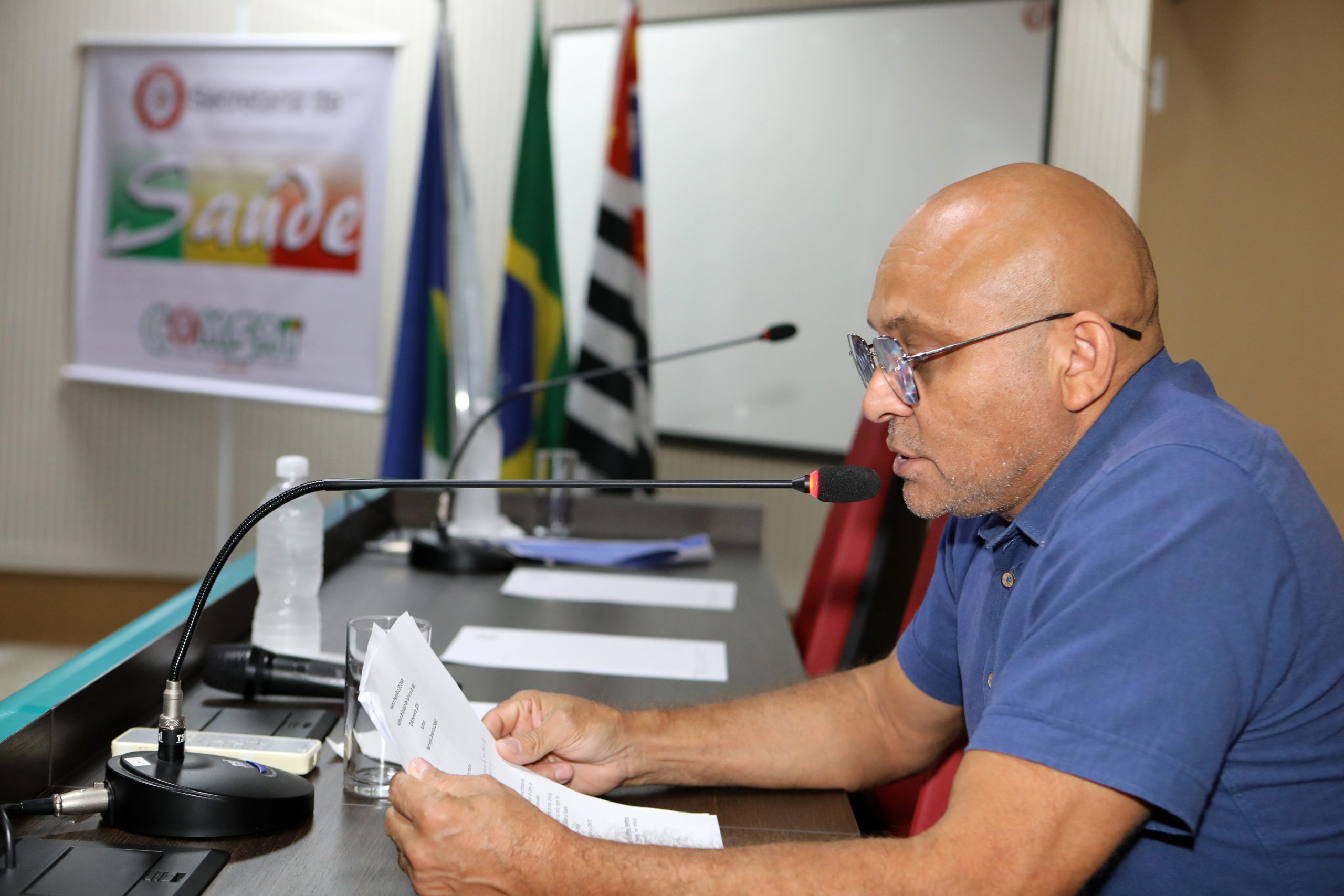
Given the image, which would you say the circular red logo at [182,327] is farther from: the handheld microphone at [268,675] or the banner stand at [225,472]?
the handheld microphone at [268,675]

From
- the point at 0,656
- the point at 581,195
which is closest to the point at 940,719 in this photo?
the point at 581,195

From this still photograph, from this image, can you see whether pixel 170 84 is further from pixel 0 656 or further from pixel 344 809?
pixel 344 809

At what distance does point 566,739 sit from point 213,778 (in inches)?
13.1

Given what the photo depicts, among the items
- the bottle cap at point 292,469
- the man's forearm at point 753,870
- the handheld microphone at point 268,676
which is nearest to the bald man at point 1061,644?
the man's forearm at point 753,870

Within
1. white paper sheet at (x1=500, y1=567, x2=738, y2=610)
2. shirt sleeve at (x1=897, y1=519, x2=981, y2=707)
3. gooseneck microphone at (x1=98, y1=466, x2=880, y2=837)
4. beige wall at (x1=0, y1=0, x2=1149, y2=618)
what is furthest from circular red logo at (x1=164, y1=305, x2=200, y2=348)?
shirt sleeve at (x1=897, y1=519, x2=981, y2=707)

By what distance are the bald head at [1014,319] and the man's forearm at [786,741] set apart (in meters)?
0.32

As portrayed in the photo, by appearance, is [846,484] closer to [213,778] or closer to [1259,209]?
[213,778]

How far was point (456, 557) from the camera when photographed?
210 centimetres

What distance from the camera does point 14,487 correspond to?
4828 millimetres

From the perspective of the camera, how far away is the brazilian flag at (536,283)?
3779 millimetres

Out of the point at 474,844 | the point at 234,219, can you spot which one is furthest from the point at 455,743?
the point at 234,219

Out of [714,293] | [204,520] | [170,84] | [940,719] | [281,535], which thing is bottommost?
[204,520]

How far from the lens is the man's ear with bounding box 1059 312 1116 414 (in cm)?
102

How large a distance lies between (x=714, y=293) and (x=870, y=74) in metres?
0.92
